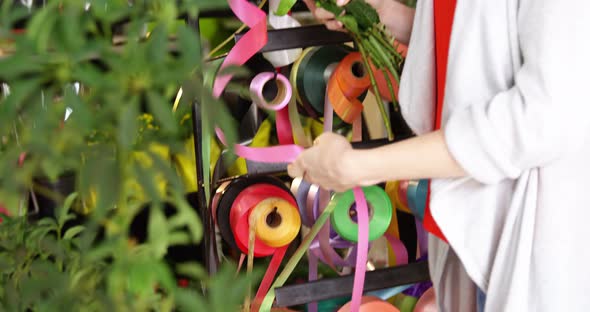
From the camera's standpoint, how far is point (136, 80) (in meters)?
0.54

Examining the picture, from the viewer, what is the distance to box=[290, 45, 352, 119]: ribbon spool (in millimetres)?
1337

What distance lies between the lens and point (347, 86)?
4.26 ft

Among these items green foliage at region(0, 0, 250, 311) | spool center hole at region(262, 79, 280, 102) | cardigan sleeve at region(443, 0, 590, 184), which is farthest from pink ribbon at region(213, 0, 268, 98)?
green foliage at region(0, 0, 250, 311)

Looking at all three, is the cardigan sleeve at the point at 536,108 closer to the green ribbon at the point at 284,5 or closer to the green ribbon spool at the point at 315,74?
the green ribbon at the point at 284,5

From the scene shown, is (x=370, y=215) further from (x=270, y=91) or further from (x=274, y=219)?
(x=270, y=91)

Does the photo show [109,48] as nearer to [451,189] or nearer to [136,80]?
[136,80]

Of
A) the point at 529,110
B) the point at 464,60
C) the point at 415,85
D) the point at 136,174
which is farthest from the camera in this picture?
the point at 415,85

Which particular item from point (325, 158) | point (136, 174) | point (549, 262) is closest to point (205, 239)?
point (325, 158)

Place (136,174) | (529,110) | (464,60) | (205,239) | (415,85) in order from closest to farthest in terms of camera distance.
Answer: (136,174) → (529,110) → (464,60) → (415,85) → (205,239)

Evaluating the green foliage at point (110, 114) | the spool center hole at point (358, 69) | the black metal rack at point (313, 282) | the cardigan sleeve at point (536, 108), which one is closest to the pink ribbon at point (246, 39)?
the black metal rack at point (313, 282)

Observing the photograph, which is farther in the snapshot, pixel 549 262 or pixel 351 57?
pixel 351 57

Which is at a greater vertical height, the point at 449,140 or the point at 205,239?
the point at 449,140

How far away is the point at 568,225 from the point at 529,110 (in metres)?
0.19

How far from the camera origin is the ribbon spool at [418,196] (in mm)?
1186
